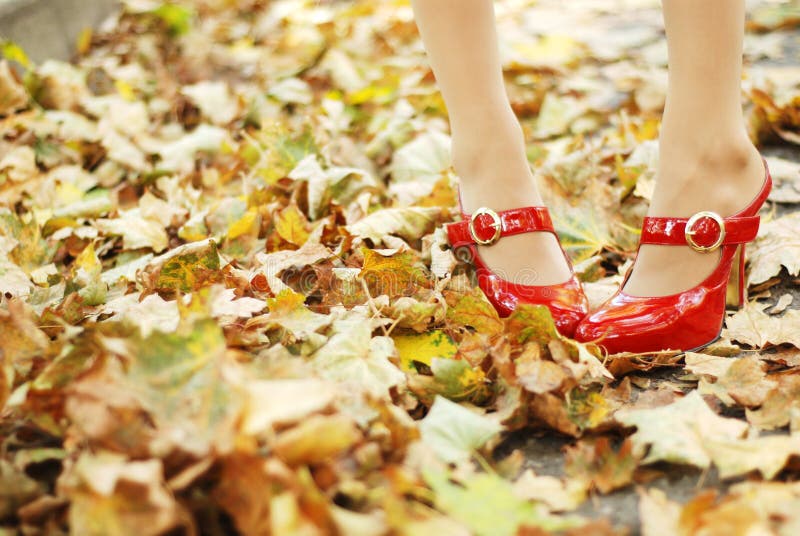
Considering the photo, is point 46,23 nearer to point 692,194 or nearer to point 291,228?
point 291,228

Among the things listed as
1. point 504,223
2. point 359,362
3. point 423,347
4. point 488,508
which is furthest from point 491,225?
point 488,508

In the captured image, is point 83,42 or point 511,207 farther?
point 83,42


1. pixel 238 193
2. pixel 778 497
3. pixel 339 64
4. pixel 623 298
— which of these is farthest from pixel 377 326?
pixel 339 64

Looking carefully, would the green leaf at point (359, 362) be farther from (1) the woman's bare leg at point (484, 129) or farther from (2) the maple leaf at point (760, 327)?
(2) the maple leaf at point (760, 327)

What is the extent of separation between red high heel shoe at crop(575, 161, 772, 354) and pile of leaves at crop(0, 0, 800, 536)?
1.3 inches

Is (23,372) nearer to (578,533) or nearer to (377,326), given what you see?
(377,326)

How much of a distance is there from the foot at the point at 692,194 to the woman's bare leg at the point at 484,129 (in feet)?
0.46

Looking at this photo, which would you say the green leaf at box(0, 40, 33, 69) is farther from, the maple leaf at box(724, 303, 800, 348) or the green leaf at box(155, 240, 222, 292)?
the maple leaf at box(724, 303, 800, 348)

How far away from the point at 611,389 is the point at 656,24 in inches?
77.8

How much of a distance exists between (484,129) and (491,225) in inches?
5.9

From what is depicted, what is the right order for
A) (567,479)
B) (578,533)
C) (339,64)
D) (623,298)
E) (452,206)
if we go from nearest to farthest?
(578,533)
(567,479)
(623,298)
(452,206)
(339,64)

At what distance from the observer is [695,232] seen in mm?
991

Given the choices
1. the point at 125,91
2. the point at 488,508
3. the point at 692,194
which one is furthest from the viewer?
the point at 125,91

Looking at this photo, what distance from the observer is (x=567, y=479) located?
0.73 meters
